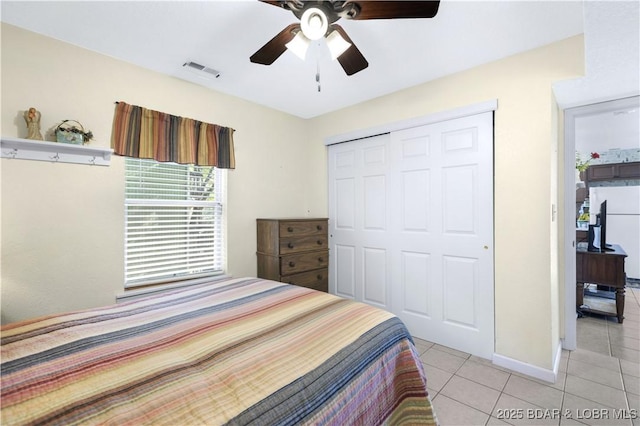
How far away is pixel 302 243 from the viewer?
3.01 meters

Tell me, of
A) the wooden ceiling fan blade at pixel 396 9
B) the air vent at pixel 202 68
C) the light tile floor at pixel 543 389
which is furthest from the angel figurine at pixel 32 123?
the light tile floor at pixel 543 389

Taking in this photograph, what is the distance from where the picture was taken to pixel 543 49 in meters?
2.04

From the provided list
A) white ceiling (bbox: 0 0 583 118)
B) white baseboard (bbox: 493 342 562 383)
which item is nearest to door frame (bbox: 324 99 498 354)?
white baseboard (bbox: 493 342 562 383)

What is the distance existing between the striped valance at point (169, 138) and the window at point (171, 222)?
0.14m

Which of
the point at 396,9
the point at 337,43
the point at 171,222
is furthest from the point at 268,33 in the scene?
the point at 171,222

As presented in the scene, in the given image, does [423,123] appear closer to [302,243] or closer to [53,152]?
[302,243]

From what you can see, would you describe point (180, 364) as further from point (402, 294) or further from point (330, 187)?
point (330, 187)

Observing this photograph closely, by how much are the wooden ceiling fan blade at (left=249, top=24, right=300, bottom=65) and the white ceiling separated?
236 mm

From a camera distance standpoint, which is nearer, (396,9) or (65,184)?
(396,9)

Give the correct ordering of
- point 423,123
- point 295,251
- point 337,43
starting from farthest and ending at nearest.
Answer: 1. point 295,251
2. point 423,123
3. point 337,43

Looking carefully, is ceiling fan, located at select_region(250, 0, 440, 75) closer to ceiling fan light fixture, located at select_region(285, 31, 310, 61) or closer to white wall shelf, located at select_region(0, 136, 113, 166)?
ceiling fan light fixture, located at select_region(285, 31, 310, 61)

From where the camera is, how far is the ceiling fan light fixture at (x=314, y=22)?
136 cm

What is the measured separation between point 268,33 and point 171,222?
1.77 meters

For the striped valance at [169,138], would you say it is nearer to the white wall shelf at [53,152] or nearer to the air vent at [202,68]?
the white wall shelf at [53,152]
